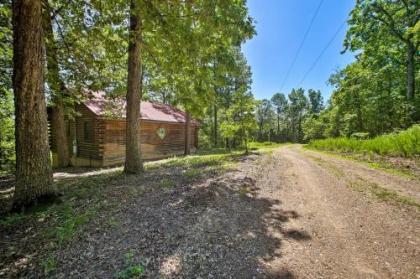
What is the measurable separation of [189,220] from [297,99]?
2427 inches

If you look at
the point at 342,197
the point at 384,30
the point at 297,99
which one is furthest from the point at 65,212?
the point at 297,99

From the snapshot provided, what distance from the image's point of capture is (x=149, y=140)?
15648 mm

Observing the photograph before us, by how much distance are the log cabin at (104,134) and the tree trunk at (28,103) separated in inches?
265

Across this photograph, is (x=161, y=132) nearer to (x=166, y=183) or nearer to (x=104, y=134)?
(x=104, y=134)

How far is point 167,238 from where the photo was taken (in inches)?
129

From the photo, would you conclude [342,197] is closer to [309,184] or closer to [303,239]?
[309,184]

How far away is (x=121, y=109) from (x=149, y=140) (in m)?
3.92

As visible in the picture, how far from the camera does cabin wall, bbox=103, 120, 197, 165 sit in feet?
43.0

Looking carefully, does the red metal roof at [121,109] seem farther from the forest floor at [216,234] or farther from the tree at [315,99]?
the tree at [315,99]

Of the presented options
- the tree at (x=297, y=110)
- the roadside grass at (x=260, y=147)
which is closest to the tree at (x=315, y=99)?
the tree at (x=297, y=110)

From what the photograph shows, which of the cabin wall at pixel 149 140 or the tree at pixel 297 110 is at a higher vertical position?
the tree at pixel 297 110

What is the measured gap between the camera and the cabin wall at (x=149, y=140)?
13.1 meters

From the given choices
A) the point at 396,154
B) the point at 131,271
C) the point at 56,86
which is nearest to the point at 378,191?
the point at 396,154

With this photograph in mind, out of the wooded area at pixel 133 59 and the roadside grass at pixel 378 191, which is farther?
the roadside grass at pixel 378 191
